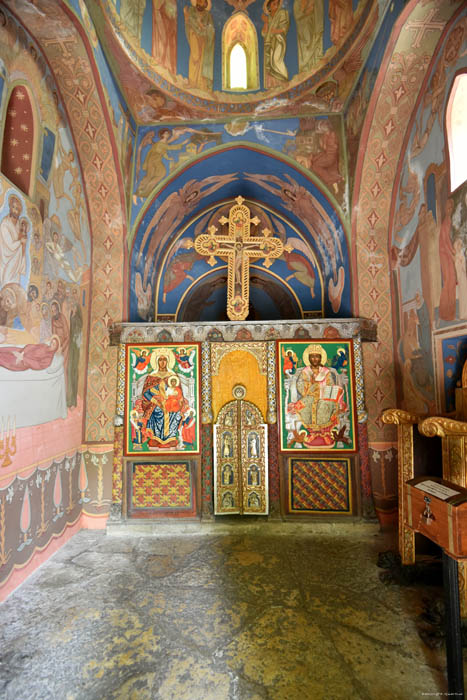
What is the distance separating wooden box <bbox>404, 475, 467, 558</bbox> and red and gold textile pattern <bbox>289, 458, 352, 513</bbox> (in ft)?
8.77

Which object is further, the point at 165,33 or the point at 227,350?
the point at 227,350

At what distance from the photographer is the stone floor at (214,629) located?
2695 mm

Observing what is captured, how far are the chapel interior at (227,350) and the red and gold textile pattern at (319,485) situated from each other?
0.11 feet

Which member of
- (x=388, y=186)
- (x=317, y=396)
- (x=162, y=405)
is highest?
(x=388, y=186)

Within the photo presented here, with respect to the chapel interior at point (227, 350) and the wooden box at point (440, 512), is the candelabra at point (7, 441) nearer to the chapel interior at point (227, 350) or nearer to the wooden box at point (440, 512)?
the chapel interior at point (227, 350)

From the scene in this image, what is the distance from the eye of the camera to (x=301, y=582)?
4.08 meters

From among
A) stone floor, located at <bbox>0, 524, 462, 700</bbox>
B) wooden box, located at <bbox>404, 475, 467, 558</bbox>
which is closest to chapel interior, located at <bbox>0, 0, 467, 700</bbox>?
stone floor, located at <bbox>0, 524, 462, 700</bbox>

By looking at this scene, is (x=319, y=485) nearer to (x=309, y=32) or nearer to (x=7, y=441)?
(x=7, y=441)

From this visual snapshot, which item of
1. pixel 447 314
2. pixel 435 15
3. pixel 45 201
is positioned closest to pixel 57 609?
pixel 45 201

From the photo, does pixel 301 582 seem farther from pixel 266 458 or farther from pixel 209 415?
pixel 209 415

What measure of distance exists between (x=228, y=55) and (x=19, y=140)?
3.77m

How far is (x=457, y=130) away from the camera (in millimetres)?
4379

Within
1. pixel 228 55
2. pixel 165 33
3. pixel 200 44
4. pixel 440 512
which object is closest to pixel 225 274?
pixel 228 55

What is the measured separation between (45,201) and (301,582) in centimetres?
572
